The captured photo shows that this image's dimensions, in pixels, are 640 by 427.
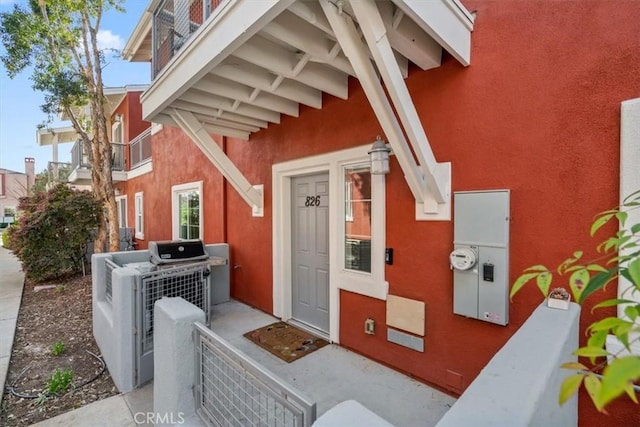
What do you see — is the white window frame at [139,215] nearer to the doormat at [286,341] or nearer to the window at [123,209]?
the window at [123,209]

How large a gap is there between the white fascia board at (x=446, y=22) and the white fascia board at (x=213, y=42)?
2.77 ft

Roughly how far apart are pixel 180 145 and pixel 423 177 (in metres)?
6.58

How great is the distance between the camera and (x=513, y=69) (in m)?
2.48

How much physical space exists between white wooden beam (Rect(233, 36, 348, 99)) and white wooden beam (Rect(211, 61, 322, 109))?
0.29m

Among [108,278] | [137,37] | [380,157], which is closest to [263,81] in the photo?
[380,157]

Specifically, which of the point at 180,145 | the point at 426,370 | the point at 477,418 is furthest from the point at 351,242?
the point at 180,145

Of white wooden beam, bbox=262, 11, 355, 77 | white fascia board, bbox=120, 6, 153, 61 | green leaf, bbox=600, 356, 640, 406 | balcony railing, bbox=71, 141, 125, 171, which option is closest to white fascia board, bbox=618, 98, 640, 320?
green leaf, bbox=600, 356, 640, 406

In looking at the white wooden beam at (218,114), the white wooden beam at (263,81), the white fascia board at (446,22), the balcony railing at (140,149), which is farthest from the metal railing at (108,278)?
the balcony railing at (140,149)

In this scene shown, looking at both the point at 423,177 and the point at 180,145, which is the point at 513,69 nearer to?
the point at 423,177

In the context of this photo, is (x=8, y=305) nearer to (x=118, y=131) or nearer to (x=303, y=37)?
(x=303, y=37)

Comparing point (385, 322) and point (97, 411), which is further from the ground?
point (385, 322)

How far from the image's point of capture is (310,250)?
4.48 m

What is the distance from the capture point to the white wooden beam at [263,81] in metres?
2.96

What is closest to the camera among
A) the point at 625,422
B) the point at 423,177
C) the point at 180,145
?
the point at 625,422
